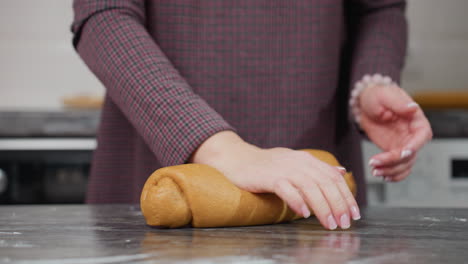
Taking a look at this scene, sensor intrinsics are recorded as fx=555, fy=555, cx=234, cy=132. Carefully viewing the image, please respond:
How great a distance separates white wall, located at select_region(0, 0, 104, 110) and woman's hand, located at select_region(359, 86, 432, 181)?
1315mm

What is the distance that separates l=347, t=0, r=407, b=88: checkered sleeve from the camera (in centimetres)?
94

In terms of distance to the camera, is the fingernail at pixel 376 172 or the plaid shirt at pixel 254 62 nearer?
the fingernail at pixel 376 172

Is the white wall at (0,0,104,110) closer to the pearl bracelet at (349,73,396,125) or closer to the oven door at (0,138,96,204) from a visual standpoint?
the oven door at (0,138,96,204)

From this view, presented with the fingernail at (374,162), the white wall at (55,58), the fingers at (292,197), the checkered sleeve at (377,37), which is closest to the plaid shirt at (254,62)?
the checkered sleeve at (377,37)

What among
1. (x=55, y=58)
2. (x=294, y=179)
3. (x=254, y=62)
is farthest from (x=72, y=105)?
(x=294, y=179)

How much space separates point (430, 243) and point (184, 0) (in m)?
0.59

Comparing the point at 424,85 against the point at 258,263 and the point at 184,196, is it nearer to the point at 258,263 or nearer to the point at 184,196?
the point at 184,196

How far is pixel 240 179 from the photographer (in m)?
0.57

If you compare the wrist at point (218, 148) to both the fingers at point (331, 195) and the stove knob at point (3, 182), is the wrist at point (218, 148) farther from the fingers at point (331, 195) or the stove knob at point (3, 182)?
the stove knob at point (3, 182)

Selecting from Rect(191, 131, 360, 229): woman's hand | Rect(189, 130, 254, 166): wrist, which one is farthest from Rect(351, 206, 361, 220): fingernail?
Rect(189, 130, 254, 166): wrist

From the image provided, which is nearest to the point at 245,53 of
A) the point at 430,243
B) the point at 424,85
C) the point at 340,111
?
the point at 340,111

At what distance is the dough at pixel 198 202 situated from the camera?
521 mm

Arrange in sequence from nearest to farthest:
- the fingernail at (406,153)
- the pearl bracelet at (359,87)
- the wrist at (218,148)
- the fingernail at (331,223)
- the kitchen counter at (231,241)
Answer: the kitchen counter at (231,241) → the fingernail at (331,223) → the wrist at (218,148) → the fingernail at (406,153) → the pearl bracelet at (359,87)

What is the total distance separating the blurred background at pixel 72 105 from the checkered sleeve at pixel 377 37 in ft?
1.56
